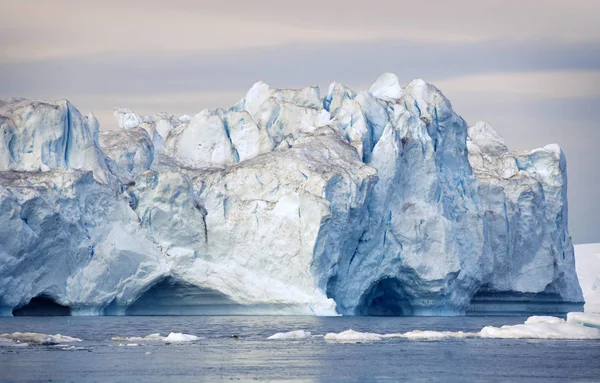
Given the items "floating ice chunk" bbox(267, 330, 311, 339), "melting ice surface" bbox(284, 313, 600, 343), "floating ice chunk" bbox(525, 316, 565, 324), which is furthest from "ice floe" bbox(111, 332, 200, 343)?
"floating ice chunk" bbox(525, 316, 565, 324)

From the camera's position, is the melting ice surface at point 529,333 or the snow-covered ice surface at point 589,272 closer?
the melting ice surface at point 529,333

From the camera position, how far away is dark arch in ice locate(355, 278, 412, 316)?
52.0m

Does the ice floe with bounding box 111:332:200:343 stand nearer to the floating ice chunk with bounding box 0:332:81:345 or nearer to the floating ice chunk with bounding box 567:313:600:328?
the floating ice chunk with bounding box 0:332:81:345

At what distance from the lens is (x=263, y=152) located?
50.6 meters

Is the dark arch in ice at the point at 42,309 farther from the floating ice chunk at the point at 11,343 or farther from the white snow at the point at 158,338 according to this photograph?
the floating ice chunk at the point at 11,343

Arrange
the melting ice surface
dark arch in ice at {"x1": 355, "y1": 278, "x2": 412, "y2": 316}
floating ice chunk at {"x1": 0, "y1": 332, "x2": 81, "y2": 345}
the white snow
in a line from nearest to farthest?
floating ice chunk at {"x1": 0, "y1": 332, "x2": 81, "y2": 345} → the white snow → the melting ice surface → dark arch in ice at {"x1": 355, "y1": 278, "x2": 412, "y2": 316}

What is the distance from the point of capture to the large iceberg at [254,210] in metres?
44.1

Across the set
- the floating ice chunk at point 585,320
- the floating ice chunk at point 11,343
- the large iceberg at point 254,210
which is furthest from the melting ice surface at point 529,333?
the floating ice chunk at point 11,343

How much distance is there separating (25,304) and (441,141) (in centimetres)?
2193

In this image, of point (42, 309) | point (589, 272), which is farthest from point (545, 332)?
point (589, 272)

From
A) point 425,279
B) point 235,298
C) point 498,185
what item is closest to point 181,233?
point 235,298

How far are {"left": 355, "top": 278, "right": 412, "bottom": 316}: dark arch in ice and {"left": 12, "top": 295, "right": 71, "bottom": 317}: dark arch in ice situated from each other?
1341cm

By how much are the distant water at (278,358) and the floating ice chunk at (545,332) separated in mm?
A: 857

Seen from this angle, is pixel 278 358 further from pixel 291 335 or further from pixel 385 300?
pixel 385 300
